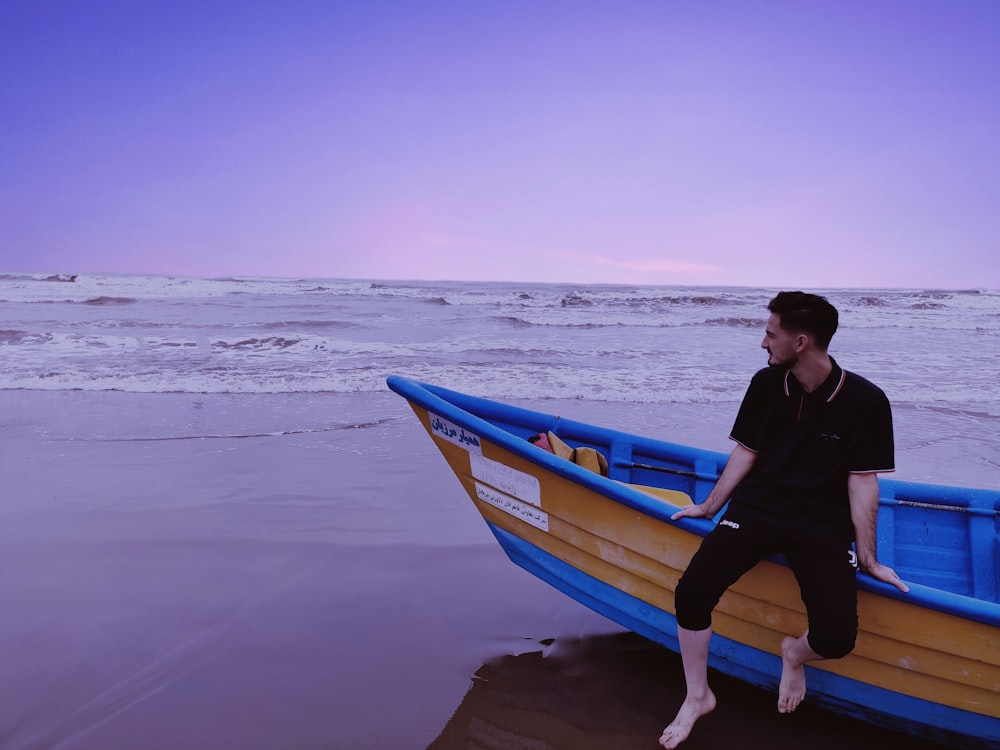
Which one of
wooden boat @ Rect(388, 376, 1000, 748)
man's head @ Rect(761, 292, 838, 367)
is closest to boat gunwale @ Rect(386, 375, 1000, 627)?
wooden boat @ Rect(388, 376, 1000, 748)

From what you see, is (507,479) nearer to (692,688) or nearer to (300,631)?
(692,688)

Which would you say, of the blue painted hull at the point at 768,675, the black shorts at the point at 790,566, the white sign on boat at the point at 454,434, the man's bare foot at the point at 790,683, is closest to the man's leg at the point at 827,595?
the black shorts at the point at 790,566

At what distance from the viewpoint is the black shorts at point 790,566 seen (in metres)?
2.55

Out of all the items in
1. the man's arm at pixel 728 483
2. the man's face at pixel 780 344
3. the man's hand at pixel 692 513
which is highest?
the man's face at pixel 780 344

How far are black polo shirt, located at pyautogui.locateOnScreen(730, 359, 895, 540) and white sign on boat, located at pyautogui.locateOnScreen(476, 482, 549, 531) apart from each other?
977 mm

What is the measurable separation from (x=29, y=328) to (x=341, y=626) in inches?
777

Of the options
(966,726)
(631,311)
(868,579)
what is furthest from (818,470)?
(631,311)

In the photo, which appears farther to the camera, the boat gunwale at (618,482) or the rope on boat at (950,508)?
the rope on boat at (950,508)

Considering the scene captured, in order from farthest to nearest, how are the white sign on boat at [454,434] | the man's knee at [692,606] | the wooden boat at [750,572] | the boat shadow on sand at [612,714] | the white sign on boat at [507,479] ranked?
1. the white sign on boat at [454,434]
2. the white sign on boat at [507,479]
3. the boat shadow on sand at [612,714]
4. the man's knee at [692,606]
5. the wooden boat at [750,572]

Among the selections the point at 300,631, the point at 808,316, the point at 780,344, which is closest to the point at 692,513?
the point at 780,344

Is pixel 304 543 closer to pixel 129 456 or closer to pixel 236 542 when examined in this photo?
pixel 236 542

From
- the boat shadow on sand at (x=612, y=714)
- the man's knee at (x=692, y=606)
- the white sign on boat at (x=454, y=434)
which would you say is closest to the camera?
the man's knee at (x=692, y=606)

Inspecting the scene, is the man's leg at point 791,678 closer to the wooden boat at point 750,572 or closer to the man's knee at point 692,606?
the wooden boat at point 750,572

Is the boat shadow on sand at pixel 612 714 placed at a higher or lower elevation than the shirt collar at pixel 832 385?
lower
